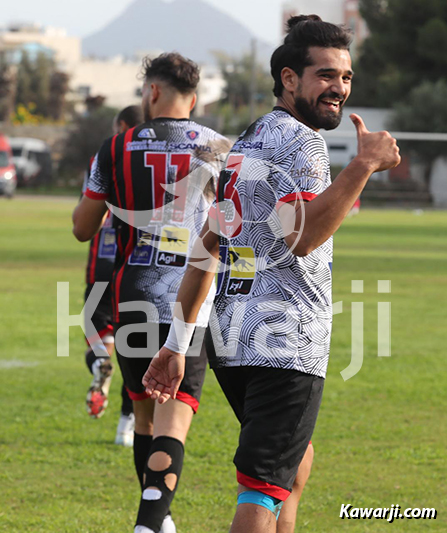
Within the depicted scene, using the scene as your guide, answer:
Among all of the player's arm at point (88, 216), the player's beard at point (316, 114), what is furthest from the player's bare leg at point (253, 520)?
the player's arm at point (88, 216)

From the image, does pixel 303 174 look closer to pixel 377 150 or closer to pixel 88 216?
pixel 377 150

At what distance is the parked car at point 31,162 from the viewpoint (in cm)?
6012

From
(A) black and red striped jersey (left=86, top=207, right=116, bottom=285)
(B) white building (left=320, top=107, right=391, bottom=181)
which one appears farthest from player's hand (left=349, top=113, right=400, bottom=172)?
(B) white building (left=320, top=107, right=391, bottom=181)

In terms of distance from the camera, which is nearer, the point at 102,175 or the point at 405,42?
the point at 102,175

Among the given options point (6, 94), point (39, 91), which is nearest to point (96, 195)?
point (6, 94)

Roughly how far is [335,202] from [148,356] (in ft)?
5.35

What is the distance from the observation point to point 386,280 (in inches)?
622

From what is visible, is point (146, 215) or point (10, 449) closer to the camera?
point (146, 215)

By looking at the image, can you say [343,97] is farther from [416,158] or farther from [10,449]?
[416,158]

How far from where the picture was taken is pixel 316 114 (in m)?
3.08

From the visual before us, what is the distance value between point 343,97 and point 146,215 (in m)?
1.39

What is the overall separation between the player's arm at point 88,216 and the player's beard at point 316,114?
144 cm

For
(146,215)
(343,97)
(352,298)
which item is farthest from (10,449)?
(352,298)

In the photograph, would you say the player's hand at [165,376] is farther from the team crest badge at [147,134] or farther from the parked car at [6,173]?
the parked car at [6,173]
